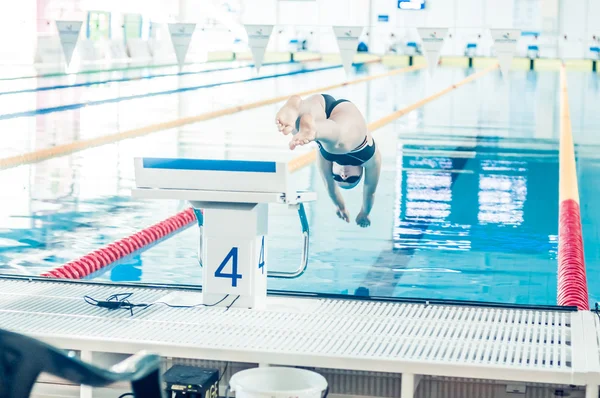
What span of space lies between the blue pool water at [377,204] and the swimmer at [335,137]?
0.56m

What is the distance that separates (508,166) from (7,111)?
298 inches

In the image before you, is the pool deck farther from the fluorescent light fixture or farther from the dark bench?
the fluorescent light fixture

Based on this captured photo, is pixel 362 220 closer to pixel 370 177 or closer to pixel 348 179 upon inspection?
pixel 370 177

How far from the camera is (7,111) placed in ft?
47.1

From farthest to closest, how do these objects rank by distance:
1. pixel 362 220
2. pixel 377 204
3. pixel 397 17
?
pixel 397 17 < pixel 377 204 < pixel 362 220

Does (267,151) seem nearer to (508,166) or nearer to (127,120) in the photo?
(508,166)

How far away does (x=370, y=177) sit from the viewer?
19.6ft

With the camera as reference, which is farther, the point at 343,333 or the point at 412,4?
the point at 412,4

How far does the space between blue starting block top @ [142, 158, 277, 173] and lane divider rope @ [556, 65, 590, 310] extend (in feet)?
6.26

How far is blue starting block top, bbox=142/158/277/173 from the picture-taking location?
368 centimetres

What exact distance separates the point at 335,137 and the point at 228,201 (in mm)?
1195

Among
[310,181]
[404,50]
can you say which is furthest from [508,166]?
[404,50]

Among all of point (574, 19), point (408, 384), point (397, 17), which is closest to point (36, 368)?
point (408, 384)

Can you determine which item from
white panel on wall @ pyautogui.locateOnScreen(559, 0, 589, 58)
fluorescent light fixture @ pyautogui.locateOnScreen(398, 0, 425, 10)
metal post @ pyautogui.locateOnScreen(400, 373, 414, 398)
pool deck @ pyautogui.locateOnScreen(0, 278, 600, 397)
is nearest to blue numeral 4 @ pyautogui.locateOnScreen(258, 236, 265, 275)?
pool deck @ pyautogui.locateOnScreen(0, 278, 600, 397)
